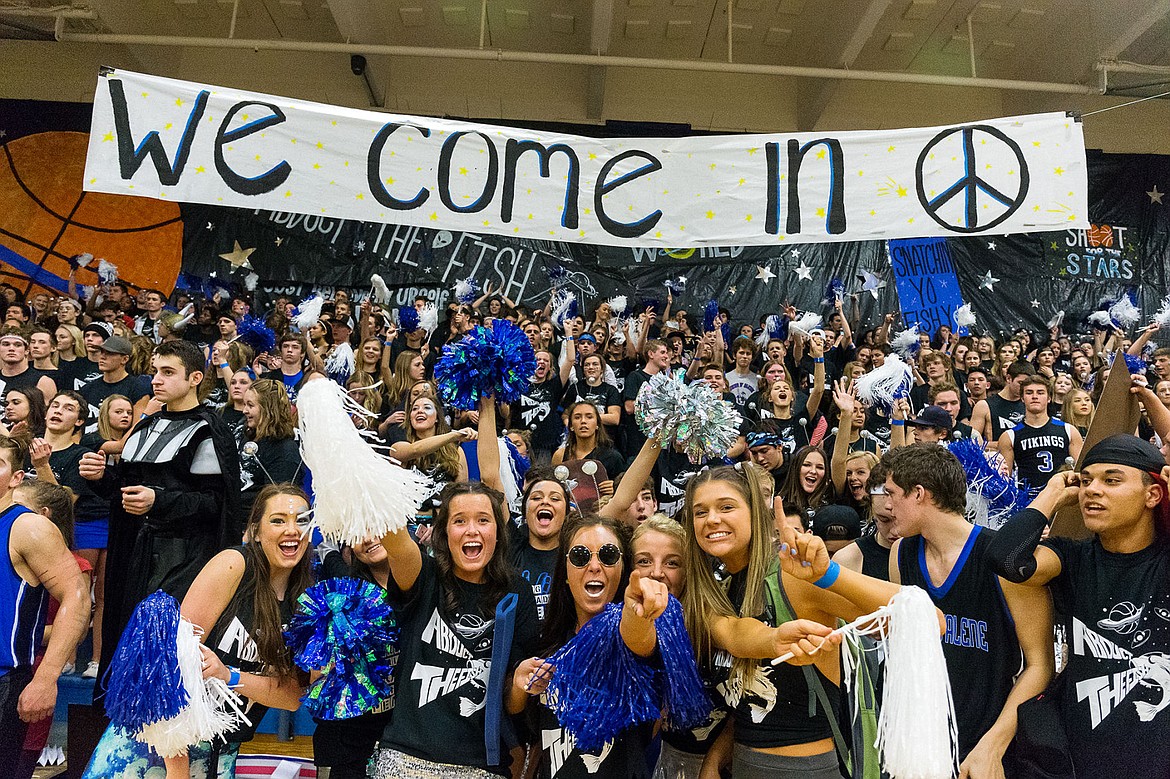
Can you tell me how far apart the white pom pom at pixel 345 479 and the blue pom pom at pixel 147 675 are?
0.49 m

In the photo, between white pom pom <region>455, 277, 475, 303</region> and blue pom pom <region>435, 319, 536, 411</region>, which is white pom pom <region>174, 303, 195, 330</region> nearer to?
white pom pom <region>455, 277, 475, 303</region>

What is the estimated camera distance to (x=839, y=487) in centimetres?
498

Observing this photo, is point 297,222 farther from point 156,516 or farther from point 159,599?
point 159,599

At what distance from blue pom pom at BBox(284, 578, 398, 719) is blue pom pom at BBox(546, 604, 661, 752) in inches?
24.5

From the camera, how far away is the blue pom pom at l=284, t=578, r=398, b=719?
2516 millimetres

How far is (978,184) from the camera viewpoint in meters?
5.05

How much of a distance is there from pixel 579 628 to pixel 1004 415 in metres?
4.97

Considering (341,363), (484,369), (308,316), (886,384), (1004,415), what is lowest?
(484,369)

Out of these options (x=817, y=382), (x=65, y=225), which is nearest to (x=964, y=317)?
(x=817, y=382)

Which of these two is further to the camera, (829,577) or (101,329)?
(101,329)

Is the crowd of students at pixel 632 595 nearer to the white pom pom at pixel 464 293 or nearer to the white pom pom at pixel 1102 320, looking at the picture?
the white pom pom at pixel 464 293

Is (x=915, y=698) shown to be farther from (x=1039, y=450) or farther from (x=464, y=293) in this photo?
(x=464, y=293)

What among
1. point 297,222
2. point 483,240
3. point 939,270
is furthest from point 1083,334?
point 297,222

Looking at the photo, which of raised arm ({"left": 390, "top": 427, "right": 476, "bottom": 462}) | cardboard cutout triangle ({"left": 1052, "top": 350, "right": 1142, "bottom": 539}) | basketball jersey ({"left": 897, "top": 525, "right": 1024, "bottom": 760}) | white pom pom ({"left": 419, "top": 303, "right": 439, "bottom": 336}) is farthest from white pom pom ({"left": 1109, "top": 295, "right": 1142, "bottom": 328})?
basketball jersey ({"left": 897, "top": 525, "right": 1024, "bottom": 760})
